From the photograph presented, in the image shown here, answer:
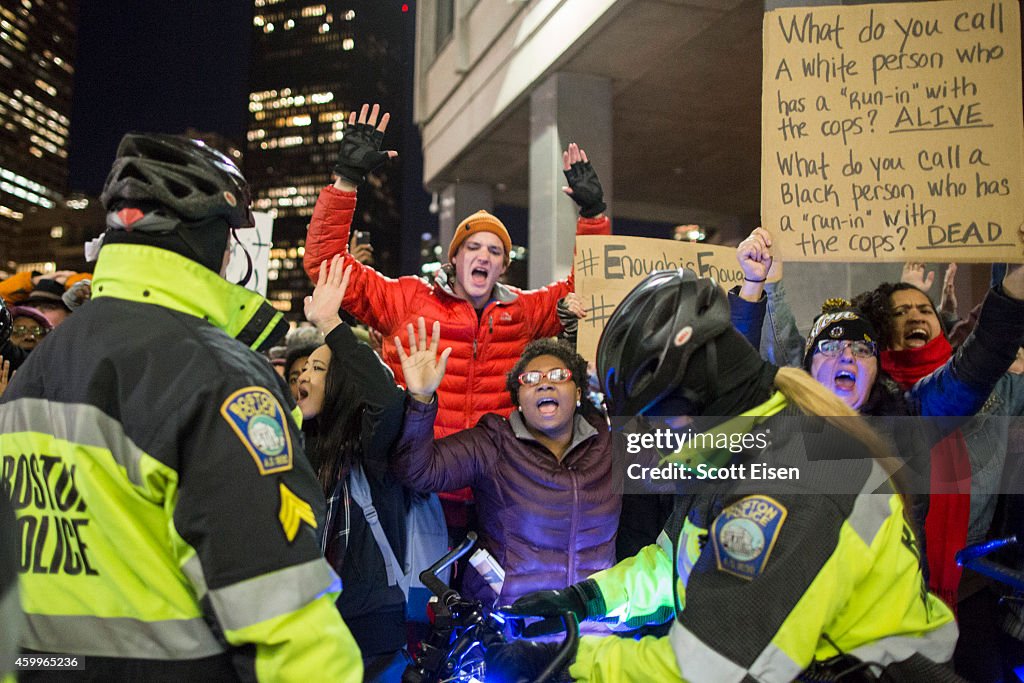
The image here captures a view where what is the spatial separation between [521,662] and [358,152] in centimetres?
280

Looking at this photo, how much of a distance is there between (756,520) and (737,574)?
125mm

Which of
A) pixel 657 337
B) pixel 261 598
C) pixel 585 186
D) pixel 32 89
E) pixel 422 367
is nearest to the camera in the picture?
pixel 261 598

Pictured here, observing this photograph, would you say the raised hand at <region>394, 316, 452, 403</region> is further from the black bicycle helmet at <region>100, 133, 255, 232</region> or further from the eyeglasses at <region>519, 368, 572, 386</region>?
the black bicycle helmet at <region>100, 133, 255, 232</region>

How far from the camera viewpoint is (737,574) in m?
1.74

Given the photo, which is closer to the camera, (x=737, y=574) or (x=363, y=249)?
(x=737, y=574)

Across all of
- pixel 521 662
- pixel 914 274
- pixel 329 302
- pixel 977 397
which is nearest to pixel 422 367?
pixel 329 302

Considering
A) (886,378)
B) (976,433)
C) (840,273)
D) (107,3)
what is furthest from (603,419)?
(107,3)

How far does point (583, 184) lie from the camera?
462cm

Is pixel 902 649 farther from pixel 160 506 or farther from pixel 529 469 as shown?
pixel 529 469

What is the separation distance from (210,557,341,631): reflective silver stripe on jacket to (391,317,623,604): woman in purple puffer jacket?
176 cm

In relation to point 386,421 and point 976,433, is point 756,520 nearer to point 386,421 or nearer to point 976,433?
point 386,421

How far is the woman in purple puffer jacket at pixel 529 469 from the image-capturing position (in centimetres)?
340

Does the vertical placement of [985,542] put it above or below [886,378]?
below

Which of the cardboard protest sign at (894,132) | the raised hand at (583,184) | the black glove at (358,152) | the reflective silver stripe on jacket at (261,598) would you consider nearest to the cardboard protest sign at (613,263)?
the raised hand at (583,184)
